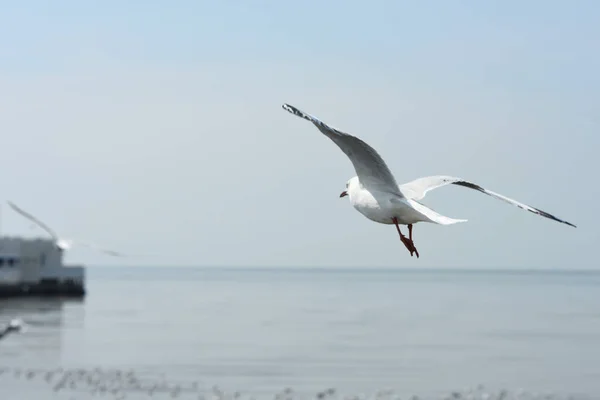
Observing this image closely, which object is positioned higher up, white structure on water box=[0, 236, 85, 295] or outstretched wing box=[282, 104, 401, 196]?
outstretched wing box=[282, 104, 401, 196]

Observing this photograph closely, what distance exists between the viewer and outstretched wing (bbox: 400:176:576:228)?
10812 millimetres

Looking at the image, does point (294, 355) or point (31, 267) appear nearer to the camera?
point (294, 355)

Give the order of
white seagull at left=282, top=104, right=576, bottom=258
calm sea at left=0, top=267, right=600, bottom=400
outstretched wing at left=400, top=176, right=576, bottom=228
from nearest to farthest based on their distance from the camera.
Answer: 1. white seagull at left=282, top=104, right=576, bottom=258
2. outstretched wing at left=400, top=176, right=576, bottom=228
3. calm sea at left=0, top=267, right=600, bottom=400

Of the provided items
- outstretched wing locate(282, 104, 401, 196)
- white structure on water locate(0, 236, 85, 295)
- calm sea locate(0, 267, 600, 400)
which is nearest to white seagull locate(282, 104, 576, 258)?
outstretched wing locate(282, 104, 401, 196)

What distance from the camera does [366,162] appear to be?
34.0ft

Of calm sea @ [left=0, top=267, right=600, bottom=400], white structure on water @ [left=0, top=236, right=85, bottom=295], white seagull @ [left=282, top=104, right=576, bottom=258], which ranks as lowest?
calm sea @ [left=0, top=267, right=600, bottom=400]

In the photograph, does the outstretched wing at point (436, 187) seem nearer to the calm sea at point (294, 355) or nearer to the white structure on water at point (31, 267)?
the calm sea at point (294, 355)

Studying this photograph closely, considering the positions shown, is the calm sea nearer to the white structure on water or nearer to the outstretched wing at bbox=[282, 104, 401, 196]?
the white structure on water

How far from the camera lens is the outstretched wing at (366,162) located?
10008 millimetres

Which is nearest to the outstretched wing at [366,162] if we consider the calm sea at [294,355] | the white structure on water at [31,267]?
the calm sea at [294,355]

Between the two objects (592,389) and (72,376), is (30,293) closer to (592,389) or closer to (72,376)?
(72,376)

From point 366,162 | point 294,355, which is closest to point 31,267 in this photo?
point 294,355

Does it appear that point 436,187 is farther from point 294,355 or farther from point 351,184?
point 294,355

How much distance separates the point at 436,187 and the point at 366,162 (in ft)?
4.71
